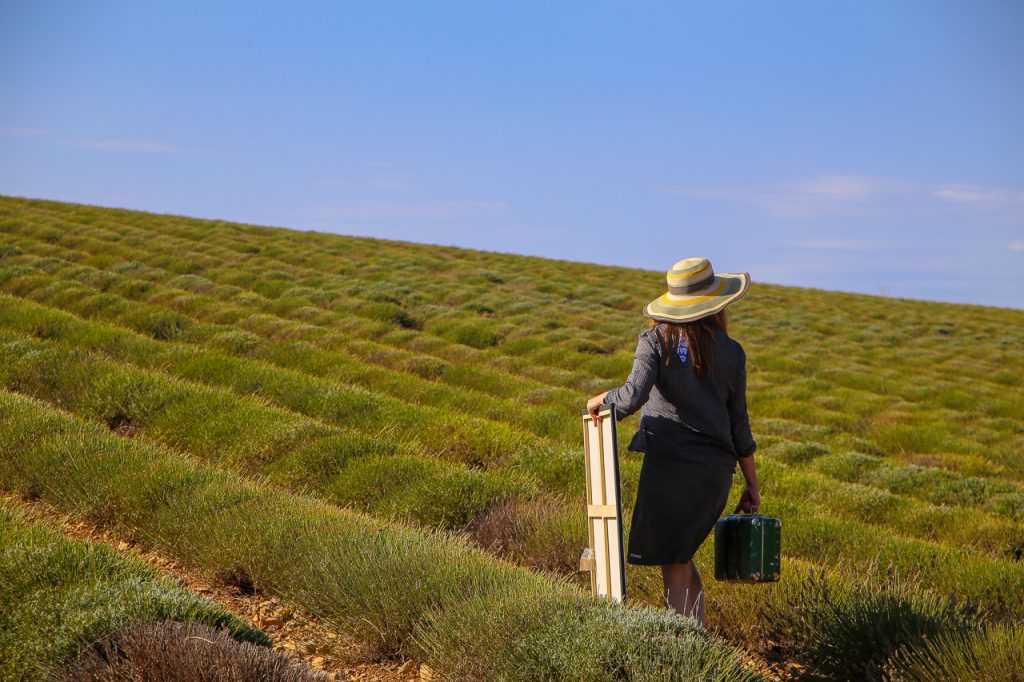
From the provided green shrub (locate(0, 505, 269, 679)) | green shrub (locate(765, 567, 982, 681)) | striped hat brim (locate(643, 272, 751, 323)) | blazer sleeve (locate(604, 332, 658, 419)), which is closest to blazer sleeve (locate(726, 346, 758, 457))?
striped hat brim (locate(643, 272, 751, 323))

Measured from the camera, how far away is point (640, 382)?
468 cm

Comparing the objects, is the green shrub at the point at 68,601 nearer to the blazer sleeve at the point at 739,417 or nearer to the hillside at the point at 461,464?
the hillside at the point at 461,464

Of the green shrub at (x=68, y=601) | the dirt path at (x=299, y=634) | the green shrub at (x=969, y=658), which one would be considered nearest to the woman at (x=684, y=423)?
the green shrub at (x=969, y=658)

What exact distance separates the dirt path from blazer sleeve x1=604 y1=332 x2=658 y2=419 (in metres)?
1.72

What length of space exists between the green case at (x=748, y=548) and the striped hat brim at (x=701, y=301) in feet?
3.54

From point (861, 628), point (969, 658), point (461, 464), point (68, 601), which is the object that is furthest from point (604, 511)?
point (461, 464)

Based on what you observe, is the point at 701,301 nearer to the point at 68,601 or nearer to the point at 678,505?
the point at 678,505

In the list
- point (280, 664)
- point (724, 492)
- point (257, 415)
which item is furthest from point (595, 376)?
point (280, 664)

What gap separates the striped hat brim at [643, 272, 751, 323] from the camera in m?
4.72

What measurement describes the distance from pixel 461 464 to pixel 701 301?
14.7 ft

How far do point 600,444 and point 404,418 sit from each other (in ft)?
19.5

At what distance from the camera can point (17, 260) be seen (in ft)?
70.1

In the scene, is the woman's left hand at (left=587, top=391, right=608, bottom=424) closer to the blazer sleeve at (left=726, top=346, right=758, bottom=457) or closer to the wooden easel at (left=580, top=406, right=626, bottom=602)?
the wooden easel at (left=580, top=406, right=626, bottom=602)

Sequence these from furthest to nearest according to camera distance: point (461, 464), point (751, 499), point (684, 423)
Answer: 1. point (461, 464)
2. point (751, 499)
3. point (684, 423)
